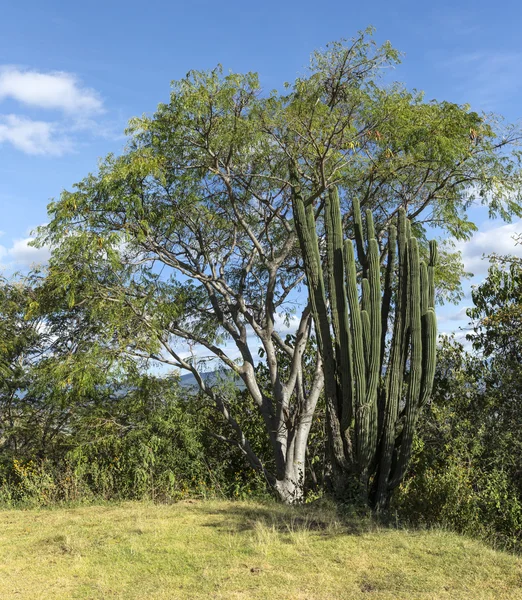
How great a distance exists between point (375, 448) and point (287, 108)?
5.57 metres

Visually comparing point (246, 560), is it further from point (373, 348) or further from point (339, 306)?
point (339, 306)

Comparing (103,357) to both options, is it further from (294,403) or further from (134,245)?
(294,403)

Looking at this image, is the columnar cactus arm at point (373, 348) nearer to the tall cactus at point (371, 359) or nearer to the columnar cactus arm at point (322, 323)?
the tall cactus at point (371, 359)

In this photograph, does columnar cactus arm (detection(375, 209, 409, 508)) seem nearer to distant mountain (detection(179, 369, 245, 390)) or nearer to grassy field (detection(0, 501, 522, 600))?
grassy field (detection(0, 501, 522, 600))

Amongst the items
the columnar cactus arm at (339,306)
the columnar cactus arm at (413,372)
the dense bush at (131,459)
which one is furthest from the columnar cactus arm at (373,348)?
the dense bush at (131,459)

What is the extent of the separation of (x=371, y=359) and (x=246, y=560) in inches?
114

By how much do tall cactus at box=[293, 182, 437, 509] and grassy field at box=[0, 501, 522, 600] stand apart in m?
1.04

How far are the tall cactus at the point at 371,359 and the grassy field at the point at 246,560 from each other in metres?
1.04

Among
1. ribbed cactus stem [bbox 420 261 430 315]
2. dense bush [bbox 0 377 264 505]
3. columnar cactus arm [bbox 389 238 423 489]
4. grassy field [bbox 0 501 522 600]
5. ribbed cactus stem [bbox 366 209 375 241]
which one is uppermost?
ribbed cactus stem [bbox 366 209 375 241]

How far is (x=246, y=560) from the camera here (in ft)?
16.5

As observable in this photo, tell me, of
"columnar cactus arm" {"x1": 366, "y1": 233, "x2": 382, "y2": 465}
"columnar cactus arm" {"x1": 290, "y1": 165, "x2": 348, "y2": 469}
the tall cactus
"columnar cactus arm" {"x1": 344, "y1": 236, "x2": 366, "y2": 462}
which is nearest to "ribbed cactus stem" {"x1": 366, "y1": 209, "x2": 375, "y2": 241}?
the tall cactus

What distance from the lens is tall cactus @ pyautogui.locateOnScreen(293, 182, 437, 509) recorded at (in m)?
6.95

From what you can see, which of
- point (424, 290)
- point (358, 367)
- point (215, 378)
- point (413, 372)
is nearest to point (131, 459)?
point (215, 378)

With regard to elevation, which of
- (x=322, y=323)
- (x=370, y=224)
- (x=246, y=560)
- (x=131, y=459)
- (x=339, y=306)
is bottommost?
(x=246, y=560)
